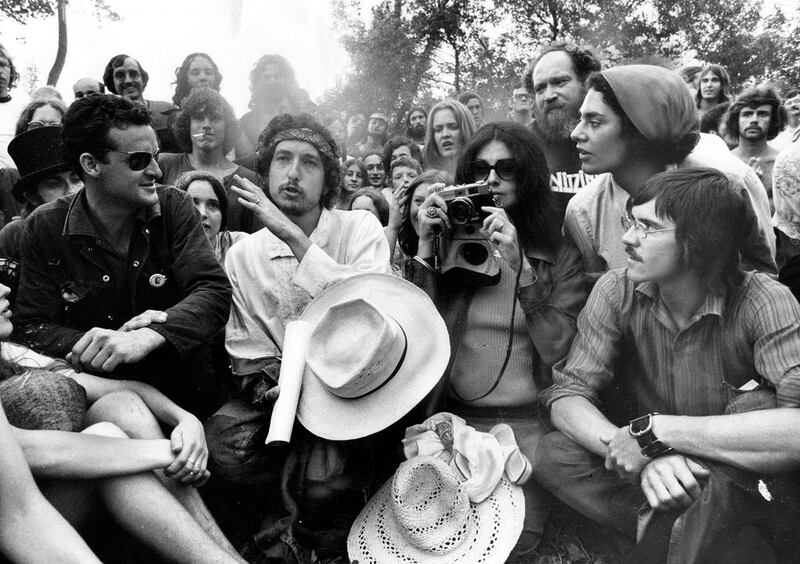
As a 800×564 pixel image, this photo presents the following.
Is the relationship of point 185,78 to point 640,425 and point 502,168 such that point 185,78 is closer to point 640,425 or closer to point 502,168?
point 502,168

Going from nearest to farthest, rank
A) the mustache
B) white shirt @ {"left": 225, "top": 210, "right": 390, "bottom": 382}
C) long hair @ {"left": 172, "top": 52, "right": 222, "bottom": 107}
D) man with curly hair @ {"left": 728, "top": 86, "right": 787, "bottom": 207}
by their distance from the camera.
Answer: the mustache, white shirt @ {"left": 225, "top": 210, "right": 390, "bottom": 382}, man with curly hair @ {"left": 728, "top": 86, "right": 787, "bottom": 207}, long hair @ {"left": 172, "top": 52, "right": 222, "bottom": 107}

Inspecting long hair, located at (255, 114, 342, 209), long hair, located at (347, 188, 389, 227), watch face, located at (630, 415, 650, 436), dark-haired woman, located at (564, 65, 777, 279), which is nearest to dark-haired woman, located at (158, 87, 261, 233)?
long hair, located at (347, 188, 389, 227)

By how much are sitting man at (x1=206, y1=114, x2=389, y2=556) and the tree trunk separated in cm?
1072

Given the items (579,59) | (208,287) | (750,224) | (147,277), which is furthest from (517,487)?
(579,59)

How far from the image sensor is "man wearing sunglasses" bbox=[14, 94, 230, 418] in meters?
3.00

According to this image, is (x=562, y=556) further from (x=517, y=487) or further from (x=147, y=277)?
(x=147, y=277)

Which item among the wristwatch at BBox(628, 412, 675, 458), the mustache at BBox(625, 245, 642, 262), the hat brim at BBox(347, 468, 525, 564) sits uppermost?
the mustache at BBox(625, 245, 642, 262)

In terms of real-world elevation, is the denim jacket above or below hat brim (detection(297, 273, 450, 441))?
above

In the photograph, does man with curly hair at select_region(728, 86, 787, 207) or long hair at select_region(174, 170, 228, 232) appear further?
man with curly hair at select_region(728, 86, 787, 207)

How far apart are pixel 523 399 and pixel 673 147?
1.39 metres

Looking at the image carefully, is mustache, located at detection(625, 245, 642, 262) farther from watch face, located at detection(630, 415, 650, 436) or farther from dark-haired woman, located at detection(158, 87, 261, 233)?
dark-haired woman, located at detection(158, 87, 261, 233)

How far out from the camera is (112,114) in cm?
315

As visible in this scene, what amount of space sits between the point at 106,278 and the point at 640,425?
2.31m

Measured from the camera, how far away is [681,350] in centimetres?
269
